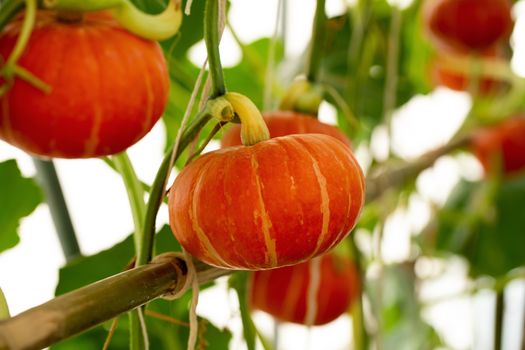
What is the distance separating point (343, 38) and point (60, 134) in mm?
686

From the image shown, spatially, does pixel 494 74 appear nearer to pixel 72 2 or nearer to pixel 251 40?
pixel 251 40

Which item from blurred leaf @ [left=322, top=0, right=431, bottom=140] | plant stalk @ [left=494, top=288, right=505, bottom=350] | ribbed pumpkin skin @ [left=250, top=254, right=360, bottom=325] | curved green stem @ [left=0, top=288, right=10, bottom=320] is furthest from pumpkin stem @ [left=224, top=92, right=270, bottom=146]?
plant stalk @ [left=494, top=288, right=505, bottom=350]

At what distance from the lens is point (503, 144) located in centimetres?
100

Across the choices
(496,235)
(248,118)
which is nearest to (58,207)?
(248,118)

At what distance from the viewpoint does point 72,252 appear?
0.78 metres

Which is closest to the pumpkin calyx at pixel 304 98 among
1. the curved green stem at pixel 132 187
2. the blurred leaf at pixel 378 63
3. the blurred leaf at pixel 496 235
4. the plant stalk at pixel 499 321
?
the curved green stem at pixel 132 187

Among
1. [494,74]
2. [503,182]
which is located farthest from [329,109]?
[503,182]

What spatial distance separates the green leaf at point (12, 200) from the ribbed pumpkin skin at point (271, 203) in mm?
195

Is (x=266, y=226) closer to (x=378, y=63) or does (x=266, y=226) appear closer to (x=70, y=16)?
(x=70, y=16)

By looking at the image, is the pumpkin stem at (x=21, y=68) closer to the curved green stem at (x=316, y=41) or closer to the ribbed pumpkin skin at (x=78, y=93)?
the ribbed pumpkin skin at (x=78, y=93)

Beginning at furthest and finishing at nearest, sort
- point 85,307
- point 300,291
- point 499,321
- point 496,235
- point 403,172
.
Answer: point 496,235 < point 499,321 < point 403,172 < point 300,291 < point 85,307

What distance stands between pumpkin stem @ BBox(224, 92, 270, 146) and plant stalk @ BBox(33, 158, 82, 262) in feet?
1.70

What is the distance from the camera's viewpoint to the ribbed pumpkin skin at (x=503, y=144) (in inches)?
39.3

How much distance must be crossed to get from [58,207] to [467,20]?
0.47 meters
